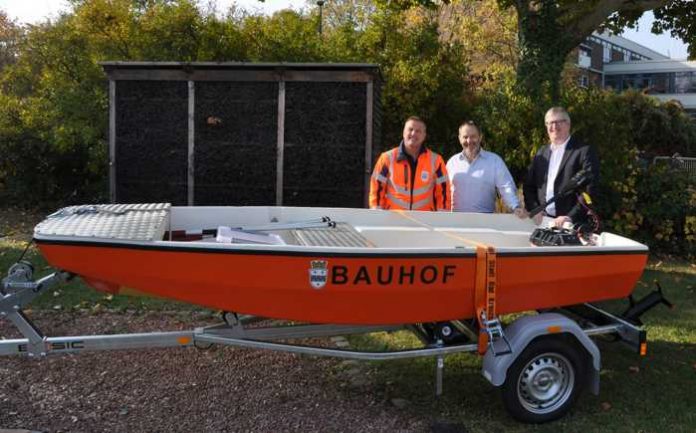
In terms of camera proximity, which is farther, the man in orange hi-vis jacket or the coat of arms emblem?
the man in orange hi-vis jacket

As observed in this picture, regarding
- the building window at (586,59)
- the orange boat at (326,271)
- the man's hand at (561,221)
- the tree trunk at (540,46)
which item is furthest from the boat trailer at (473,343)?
the building window at (586,59)

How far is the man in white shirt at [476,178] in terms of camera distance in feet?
16.9

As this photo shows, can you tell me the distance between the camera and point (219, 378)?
14.8ft

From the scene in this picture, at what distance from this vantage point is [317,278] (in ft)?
11.1

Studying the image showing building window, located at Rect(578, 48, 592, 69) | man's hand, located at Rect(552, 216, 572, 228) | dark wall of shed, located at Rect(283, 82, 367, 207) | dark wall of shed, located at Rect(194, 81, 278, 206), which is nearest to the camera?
man's hand, located at Rect(552, 216, 572, 228)

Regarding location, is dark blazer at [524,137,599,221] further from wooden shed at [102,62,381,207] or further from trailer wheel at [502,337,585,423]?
wooden shed at [102,62,381,207]

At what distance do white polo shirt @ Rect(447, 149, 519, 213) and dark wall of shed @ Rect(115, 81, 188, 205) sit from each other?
498 centimetres

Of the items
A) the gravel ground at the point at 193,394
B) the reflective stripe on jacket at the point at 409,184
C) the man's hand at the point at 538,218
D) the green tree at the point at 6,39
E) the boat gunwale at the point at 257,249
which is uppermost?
the green tree at the point at 6,39

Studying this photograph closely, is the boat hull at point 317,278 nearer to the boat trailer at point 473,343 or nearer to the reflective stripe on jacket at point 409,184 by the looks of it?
the boat trailer at point 473,343

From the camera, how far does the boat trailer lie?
3.47 meters

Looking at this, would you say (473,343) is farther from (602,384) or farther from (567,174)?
(567,174)

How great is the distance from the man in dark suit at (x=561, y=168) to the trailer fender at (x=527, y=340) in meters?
1.02

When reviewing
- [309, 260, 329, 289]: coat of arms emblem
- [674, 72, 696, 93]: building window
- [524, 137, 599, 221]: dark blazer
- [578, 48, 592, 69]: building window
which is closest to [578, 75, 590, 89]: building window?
[524, 137, 599, 221]: dark blazer

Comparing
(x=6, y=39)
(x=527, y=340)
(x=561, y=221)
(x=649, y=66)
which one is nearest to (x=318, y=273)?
(x=527, y=340)
